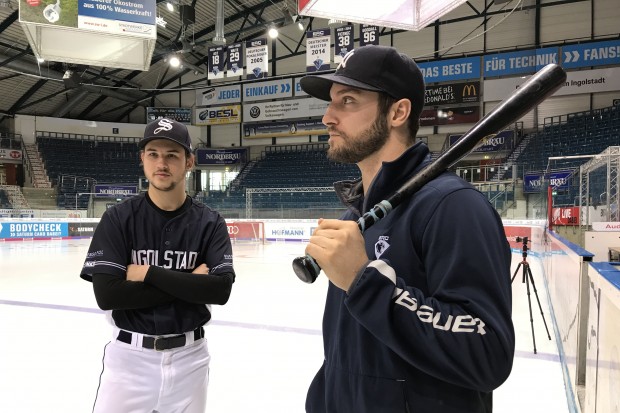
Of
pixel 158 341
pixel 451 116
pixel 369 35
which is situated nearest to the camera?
pixel 158 341

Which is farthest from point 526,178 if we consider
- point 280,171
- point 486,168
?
point 280,171

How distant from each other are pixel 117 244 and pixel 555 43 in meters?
23.2

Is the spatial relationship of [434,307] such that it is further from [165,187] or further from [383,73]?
[165,187]

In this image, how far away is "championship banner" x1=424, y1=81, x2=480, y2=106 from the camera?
21469 mm

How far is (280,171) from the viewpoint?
86.9 feet

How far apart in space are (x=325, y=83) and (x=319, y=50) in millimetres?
10469

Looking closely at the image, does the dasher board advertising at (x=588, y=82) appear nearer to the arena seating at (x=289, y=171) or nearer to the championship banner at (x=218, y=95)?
the arena seating at (x=289, y=171)

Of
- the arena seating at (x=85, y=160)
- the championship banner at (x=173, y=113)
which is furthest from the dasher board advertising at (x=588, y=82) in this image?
the arena seating at (x=85, y=160)

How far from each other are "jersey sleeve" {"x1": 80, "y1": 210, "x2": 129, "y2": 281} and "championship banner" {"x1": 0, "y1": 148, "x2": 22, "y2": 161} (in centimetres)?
2875

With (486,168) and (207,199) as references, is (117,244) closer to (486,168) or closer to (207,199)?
(486,168)

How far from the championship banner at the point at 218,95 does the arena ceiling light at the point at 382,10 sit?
23.7 m

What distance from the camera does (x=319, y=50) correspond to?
36.6 ft

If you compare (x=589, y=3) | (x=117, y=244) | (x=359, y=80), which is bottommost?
(x=117, y=244)

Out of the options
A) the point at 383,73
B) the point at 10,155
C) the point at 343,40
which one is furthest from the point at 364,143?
the point at 10,155
